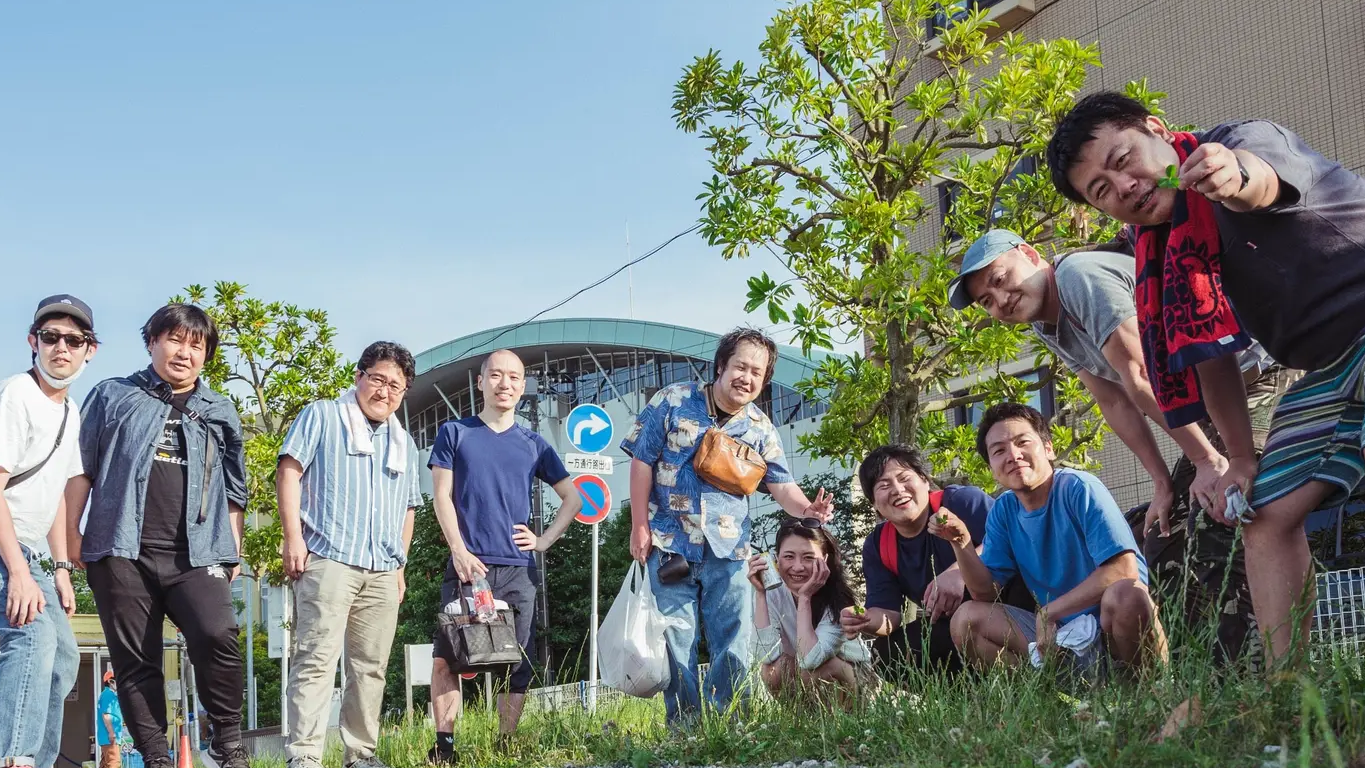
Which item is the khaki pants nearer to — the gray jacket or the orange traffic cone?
the gray jacket

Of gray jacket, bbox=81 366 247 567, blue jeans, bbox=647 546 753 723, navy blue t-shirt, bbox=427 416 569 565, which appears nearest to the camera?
gray jacket, bbox=81 366 247 567

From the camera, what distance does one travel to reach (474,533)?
6.28m

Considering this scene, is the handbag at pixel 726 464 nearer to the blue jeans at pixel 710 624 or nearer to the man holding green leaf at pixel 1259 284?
the blue jeans at pixel 710 624

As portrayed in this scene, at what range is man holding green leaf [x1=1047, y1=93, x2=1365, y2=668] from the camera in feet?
9.89

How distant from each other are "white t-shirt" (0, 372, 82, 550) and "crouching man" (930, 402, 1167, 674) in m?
3.57

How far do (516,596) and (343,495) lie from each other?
41.4 inches

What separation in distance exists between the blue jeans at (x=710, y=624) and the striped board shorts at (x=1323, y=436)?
3.04 m

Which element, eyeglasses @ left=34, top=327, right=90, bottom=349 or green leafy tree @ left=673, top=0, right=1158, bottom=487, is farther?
green leafy tree @ left=673, top=0, right=1158, bottom=487

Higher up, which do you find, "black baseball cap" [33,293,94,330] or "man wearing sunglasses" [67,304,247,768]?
"black baseball cap" [33,293,94,330]

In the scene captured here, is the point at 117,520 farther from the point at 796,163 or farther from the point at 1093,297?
the point at 796,163

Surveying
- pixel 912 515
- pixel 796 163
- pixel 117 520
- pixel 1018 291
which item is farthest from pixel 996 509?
pixel 796 163

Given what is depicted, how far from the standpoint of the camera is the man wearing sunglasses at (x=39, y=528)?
4.45 m

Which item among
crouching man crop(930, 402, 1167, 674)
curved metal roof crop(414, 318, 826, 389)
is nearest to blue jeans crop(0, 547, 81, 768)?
crouching man crop(930, 402, 1167, 674)

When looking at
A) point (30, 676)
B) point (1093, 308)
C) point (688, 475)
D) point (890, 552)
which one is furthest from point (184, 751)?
point (1093, 308)
